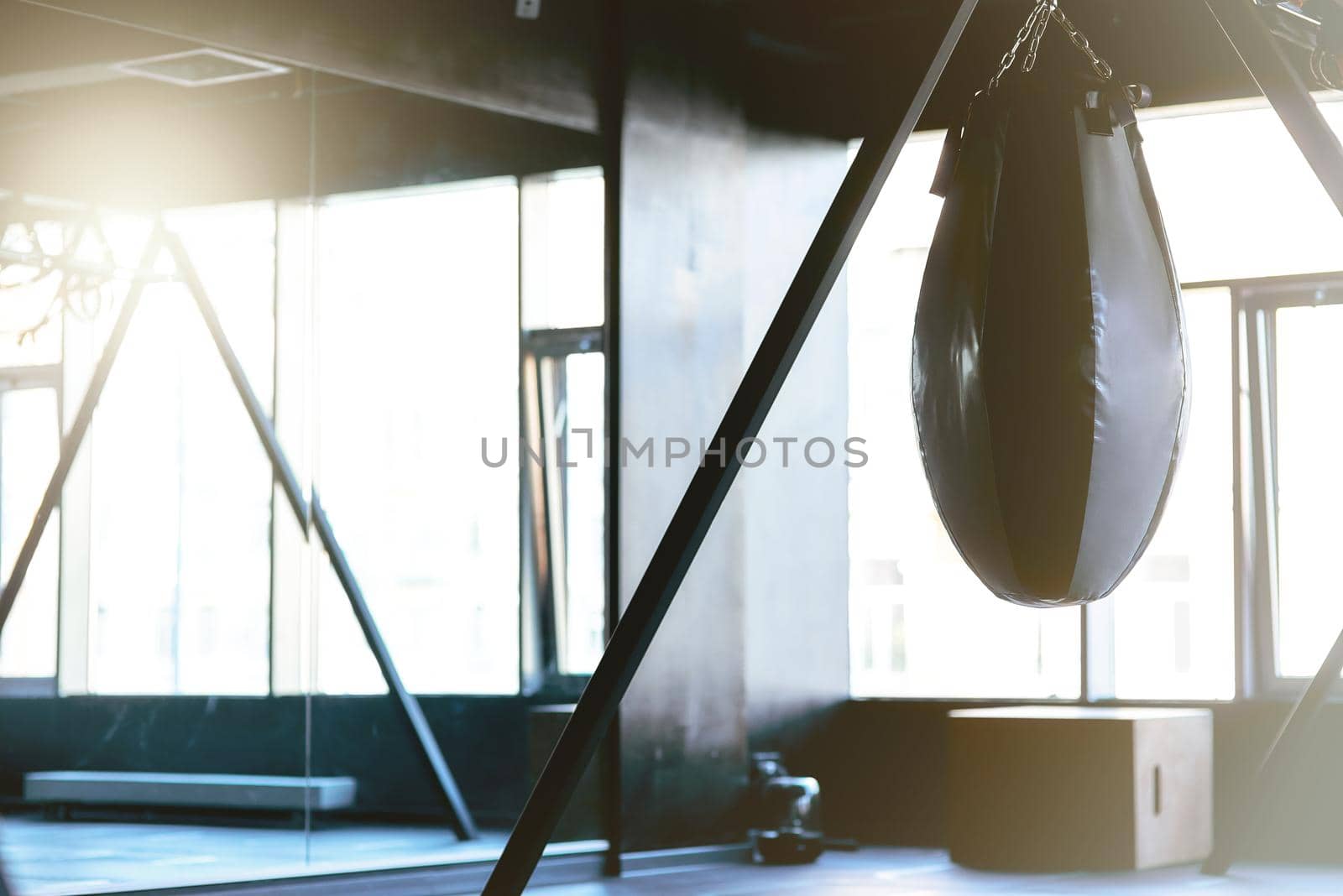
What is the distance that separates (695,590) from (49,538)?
8.31 feet

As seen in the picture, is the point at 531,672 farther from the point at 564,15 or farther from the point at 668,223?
the point at 564,15

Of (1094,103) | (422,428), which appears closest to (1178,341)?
(1094,103)

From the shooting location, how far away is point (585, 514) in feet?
19.6

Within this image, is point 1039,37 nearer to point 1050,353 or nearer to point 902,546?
point 1050,353

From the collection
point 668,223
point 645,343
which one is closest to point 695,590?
point 645,343

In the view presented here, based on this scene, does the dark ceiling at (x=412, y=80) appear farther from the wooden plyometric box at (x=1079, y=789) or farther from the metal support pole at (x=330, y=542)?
the wooden plyometric box at (x=1079, y=789)

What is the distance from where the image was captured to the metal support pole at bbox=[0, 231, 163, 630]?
14.3 ft

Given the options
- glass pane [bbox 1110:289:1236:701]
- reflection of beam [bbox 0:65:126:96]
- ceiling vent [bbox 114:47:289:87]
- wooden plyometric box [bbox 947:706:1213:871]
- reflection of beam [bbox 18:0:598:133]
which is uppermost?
reflection of beam [bbox 18:0:598:133]

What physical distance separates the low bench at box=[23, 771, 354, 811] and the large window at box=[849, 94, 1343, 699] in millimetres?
2821

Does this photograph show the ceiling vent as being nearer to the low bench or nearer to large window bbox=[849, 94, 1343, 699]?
the low bench

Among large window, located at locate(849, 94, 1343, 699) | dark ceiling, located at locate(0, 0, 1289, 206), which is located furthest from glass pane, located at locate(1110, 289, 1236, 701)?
dark ceiling, located at locate(0, 0, 1289, 206)

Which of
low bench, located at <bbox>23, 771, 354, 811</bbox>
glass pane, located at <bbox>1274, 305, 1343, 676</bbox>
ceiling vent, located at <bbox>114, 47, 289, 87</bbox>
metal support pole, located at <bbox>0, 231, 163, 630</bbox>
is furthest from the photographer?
glass pane, located at <bbox>1274, 305, 1343, 676</bbox>

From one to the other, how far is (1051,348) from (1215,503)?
410cm

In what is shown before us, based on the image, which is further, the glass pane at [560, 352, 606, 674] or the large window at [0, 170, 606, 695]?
the glass pane at [560, 352, 606, 674]
